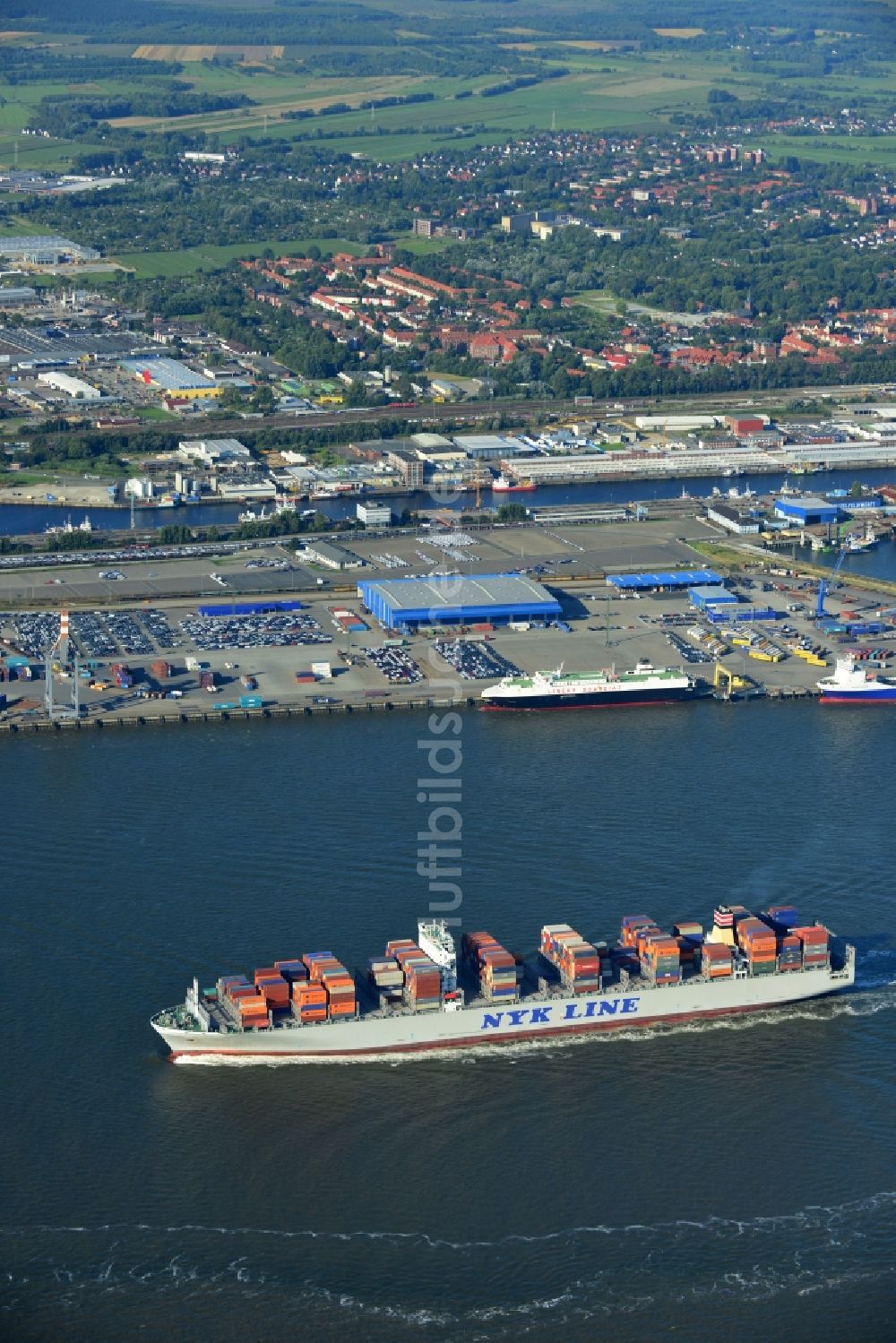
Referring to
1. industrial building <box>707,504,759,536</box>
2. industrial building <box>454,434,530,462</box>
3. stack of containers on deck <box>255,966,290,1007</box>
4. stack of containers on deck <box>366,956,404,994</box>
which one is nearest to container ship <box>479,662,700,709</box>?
industrial building <box>707,504,759,536</box>

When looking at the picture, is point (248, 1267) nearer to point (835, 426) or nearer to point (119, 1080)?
point (119, 1080)

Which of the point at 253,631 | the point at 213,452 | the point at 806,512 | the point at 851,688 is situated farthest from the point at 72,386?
the point at 851,688

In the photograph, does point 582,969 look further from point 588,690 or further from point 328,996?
point 588,690

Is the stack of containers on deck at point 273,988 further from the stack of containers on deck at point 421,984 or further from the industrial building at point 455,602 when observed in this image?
the industrial building at point 455,602

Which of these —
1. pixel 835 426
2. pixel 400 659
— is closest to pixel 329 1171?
pixel 400 659

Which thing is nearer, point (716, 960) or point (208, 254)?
point (716, 960)

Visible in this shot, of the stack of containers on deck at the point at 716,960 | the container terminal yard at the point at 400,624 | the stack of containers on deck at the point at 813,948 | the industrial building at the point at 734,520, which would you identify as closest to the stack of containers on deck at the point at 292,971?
the stack of containers on deck at the point at 716,960
